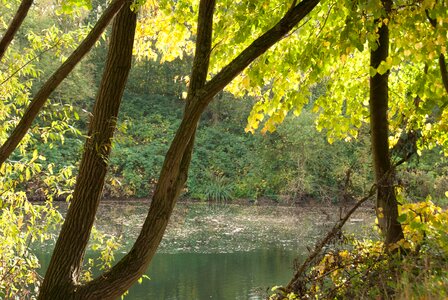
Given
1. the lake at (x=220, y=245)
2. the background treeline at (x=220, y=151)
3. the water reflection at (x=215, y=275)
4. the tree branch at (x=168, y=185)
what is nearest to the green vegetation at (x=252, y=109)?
the tree branch at (x=168, y=185)

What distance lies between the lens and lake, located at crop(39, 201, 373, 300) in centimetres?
1097

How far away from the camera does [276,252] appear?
13.6 m

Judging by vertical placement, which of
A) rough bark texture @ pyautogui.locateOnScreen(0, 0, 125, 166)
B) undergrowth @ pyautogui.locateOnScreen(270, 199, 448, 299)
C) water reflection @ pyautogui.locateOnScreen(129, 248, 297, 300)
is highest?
rough bark texture @ pyautogui.locateOnScreen(0, 0, 125, 166)

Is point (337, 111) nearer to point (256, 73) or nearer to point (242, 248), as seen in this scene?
point (256, 73)

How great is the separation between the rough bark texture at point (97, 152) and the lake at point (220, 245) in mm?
5264

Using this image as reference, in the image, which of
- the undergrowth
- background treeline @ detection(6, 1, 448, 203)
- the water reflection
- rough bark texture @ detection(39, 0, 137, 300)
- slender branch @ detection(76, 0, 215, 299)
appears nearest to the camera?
the undergrowth

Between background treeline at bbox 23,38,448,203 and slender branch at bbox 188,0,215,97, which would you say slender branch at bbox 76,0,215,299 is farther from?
background treeline at bbox 23,38,448,203

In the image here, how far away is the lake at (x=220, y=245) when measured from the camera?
36.0ft

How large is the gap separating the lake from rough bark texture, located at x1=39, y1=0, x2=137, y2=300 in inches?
207

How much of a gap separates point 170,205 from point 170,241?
37.6 feet

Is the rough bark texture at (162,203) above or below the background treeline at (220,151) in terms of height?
below

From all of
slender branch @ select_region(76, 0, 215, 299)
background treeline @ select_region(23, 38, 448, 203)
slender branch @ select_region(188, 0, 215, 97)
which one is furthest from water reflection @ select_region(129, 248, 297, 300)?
slender branch @ select_region(188, 0, 215, 97)

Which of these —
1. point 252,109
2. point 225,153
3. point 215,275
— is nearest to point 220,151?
point 225,153

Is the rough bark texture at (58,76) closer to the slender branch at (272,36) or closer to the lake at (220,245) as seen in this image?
the slender branch at (272,36)
